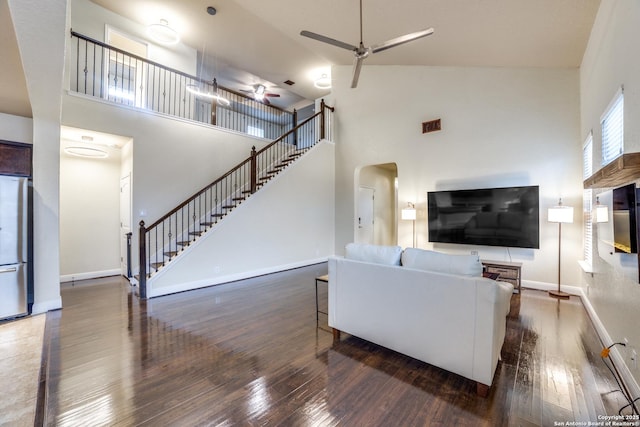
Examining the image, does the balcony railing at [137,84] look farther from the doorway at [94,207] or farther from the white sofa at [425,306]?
the white sofa at [425,306]

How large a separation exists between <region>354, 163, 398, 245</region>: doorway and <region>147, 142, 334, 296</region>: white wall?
774 mm

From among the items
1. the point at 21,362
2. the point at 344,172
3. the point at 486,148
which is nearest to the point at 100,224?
the point at 21,362

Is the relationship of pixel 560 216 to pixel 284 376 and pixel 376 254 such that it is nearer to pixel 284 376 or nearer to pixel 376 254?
pixel 376 254

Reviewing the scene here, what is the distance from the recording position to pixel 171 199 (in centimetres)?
550

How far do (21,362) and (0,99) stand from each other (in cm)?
287

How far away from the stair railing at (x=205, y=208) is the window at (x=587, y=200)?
16.8ft

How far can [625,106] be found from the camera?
211 cm

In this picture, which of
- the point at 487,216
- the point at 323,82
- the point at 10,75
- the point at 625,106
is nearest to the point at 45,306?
the point at 10,75

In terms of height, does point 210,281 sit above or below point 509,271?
below

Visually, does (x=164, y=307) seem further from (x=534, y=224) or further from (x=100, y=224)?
(x=534, y=224)

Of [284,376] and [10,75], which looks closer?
[284,376]

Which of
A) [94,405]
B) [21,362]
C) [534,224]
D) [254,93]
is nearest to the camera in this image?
[94,405]

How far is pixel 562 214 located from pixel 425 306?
336cm

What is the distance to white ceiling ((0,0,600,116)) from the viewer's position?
3.36 m
